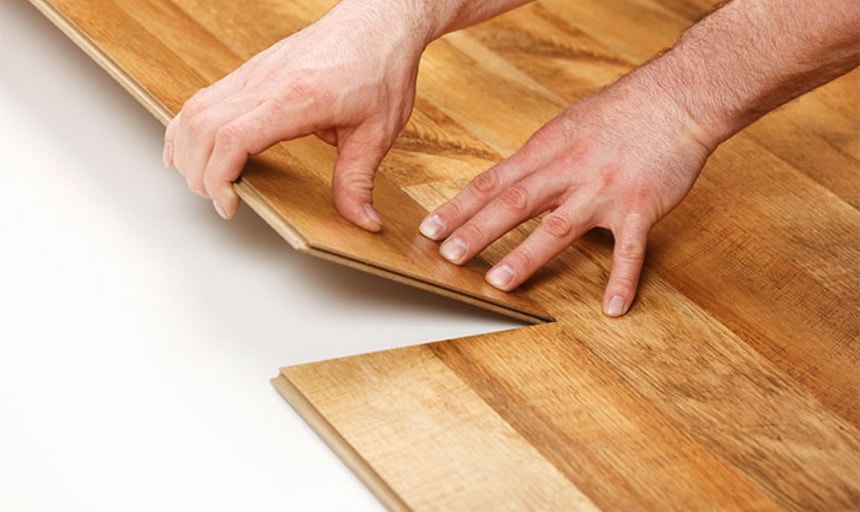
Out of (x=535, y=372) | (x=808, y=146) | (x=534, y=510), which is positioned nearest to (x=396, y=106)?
(x=535, y=372)

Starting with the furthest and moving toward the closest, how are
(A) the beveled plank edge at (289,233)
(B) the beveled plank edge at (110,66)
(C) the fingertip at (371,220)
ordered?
(B) the beveled plank edge at (110,66), (C) the fingertip at (371,220), (A) the beveled plank edge at (289,233)

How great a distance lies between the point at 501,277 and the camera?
1.28 meters

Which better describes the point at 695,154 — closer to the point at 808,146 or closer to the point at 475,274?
the point at 475,274

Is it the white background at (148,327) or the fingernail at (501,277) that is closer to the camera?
the white background at (148,327)

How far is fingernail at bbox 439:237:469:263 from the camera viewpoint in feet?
4.17

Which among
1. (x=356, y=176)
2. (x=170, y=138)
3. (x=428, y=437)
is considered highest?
(x=170, y=138)

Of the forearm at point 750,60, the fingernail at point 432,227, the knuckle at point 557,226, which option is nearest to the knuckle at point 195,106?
the fingernail at point 432,227

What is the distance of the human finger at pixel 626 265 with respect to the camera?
4.22 feet

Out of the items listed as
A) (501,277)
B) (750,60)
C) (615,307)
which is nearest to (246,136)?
(501,277)

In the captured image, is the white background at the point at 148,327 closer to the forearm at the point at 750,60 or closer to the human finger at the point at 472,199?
the human finger at the point at 472,199

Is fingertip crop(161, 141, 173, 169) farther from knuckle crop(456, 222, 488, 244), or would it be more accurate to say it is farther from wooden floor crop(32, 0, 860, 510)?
knuckle crop(456, 222, 488, 244)

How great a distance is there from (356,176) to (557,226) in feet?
0.76

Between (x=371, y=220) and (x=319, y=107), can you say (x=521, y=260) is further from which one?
(x=319, y=107)

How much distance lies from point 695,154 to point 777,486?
43cm
